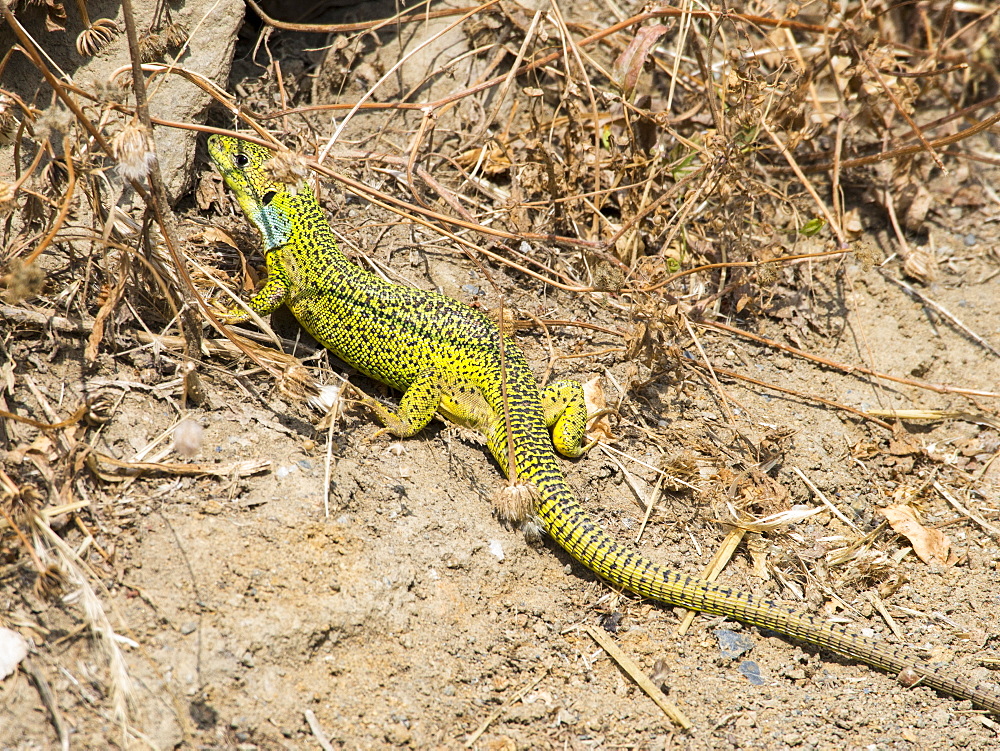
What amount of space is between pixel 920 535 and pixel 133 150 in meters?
5.04

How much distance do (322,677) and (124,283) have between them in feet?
7.54

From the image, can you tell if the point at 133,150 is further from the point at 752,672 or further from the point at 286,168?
the point at 752,672

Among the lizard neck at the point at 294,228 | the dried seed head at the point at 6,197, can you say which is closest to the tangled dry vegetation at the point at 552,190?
the dried seed head at the point at 6,197

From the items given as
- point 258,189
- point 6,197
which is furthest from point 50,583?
point 258,189

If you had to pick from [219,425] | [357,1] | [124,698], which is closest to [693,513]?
[219,425]

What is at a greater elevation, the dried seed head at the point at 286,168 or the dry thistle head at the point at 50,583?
the dried seed head at the point at 286,168

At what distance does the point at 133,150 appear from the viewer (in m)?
3.11

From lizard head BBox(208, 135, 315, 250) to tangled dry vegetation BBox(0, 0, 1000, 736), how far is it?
22 centimetres

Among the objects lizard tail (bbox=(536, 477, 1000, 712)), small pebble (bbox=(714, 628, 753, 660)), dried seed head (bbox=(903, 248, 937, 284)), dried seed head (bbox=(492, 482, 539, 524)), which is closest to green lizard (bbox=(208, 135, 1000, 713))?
lizard tail (bbox=(536, 477, 1000, 712))

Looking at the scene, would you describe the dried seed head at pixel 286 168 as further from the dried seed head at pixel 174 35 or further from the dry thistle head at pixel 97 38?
the dried seed head at pixel 174 35

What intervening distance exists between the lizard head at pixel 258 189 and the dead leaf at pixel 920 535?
445 centimetres

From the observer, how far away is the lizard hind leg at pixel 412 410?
183 inches

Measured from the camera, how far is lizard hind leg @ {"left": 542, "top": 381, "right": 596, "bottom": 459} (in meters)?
4.74

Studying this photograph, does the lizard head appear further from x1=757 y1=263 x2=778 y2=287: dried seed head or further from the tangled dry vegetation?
x1=757 y1=263 x2=778 y2=287: dried seed head
